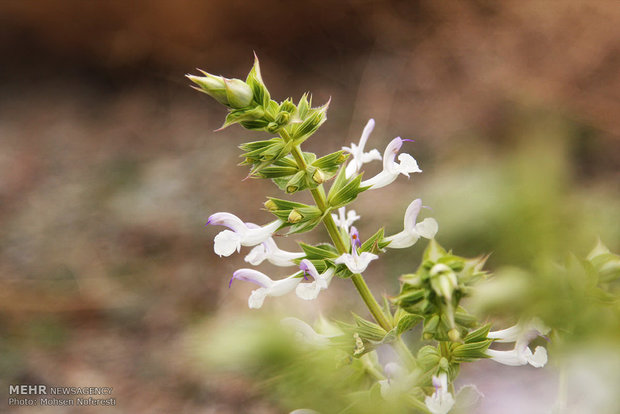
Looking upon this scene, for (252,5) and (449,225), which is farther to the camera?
(252,5)

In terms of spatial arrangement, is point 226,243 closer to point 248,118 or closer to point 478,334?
point 248,118

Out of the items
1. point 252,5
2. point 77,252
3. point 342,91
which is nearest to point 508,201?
point 77,252

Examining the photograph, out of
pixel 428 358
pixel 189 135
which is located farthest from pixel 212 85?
pixel 189 135

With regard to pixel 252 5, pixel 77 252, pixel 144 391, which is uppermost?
pixel 252 5

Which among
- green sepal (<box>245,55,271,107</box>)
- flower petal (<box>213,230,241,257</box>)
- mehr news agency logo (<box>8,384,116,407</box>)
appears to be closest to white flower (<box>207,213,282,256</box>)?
flower petal (<box>213,230,241,257</box>)

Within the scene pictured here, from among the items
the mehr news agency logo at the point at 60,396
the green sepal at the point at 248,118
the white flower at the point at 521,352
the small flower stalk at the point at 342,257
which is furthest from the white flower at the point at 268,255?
the mehr news agency logo at the point at 60,396

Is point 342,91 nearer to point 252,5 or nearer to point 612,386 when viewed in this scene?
point 252,5
